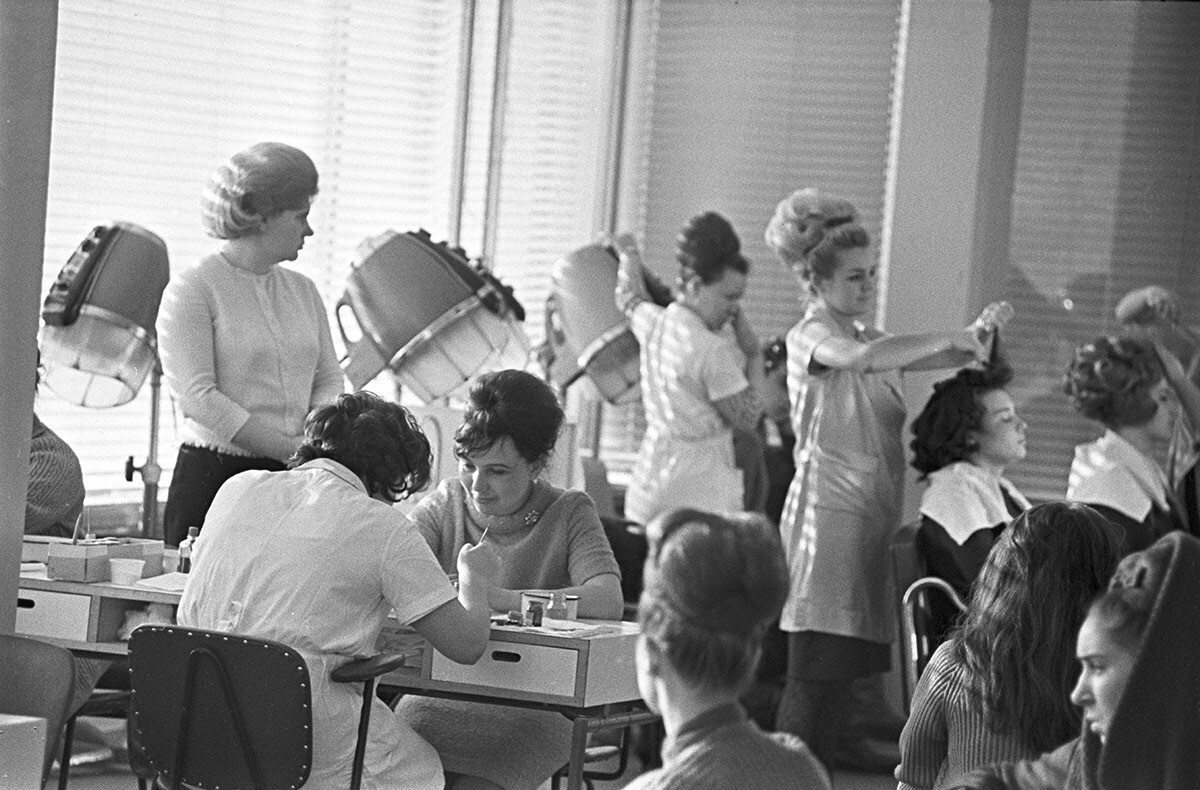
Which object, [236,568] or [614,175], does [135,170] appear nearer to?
[614,175]

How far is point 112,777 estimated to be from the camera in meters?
4.64

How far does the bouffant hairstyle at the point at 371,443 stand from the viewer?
300cm

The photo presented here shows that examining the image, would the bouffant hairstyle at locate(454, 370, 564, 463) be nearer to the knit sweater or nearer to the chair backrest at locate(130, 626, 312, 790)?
the chair backrest at locate(130, 626, 312, 790)

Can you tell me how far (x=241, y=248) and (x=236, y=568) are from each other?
1.20 meters

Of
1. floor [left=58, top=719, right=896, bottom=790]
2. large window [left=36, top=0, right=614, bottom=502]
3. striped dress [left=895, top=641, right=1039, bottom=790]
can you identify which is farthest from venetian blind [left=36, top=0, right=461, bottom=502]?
striped dress [left=895, top=641, right=1039, bottom=790]

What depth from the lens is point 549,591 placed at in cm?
338

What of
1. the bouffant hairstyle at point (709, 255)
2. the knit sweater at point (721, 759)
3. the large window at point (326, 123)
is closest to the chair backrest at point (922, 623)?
the bouffant hairstyle at point (709, 255)

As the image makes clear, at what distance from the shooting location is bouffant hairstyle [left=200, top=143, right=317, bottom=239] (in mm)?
3848

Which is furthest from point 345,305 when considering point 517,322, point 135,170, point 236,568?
point 236,568

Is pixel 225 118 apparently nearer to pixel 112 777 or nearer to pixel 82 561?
pixel 112 777

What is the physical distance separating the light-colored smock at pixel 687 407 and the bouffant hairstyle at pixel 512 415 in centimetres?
150

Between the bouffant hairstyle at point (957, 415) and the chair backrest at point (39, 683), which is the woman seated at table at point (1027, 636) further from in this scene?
the bouffant hairstyle at point (957, 415)

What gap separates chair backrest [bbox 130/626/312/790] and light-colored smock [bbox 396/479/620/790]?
0.53 meters

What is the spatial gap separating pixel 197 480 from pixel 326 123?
69.0 inches
